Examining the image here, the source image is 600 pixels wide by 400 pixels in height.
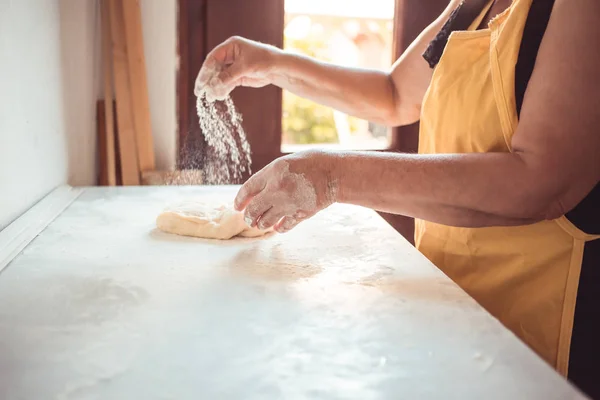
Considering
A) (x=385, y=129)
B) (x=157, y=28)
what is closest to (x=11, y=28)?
(x=157, y=28)

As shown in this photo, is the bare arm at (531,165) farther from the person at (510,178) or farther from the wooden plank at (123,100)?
the wooden plank at (123,100)

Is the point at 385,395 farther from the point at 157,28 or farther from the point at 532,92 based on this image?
the point at 157,28

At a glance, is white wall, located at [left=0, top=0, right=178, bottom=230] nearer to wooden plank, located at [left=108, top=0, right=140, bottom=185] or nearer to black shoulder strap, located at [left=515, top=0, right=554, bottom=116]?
wooden plank, located at [left=108, top=0, right=140, bottom=185]

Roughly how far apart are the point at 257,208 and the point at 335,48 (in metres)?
1.31

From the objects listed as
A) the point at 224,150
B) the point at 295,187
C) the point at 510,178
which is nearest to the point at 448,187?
the point at 510,178

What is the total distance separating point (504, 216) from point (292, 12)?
118cm

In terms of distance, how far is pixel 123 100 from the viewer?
1.60 m

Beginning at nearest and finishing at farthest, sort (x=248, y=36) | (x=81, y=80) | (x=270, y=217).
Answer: (x=270, y=217)
(x=81, y=80)
(x=248, y=36)

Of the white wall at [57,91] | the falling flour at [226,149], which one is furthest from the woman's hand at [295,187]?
the falling flour at [226,149]

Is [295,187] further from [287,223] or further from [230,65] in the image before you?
[230,65]

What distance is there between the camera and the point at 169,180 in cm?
165

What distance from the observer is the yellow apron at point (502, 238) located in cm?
85

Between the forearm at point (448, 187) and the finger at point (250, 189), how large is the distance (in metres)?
0.13

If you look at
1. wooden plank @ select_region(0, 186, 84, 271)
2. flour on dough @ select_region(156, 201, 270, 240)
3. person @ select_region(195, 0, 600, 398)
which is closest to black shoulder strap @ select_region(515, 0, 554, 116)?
person @ select_region(195, 0, 600, 398)
